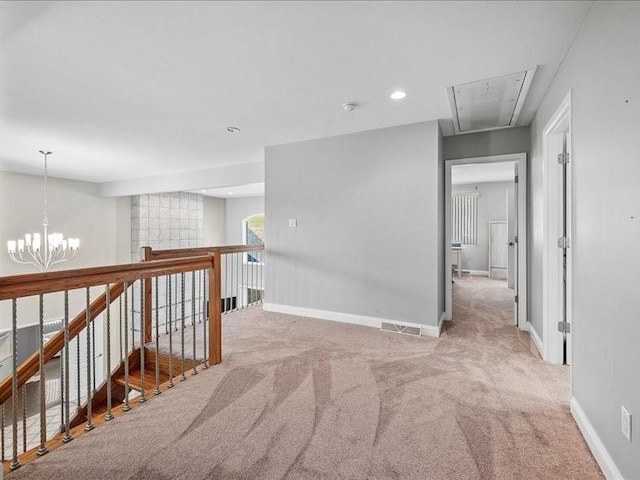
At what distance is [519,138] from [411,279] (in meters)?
2.09

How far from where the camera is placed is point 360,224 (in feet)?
12.0

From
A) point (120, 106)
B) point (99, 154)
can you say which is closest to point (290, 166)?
point (120, 106)

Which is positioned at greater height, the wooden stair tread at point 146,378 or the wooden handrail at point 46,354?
the wooden handrail at point 46,354

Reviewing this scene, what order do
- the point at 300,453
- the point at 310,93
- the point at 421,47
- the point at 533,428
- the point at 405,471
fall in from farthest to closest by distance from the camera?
the point at 310,93, the point at 421,47, the point at 533,428, the point at 300,453, the point at 405,471

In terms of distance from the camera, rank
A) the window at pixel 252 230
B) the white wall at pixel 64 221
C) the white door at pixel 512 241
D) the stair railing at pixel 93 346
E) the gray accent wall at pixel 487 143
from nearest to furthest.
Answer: the stair railing at pixel 93 346 → the gray accent wall at pixel 487 143 → the white door at pixel 512 241 → the white wall at pixel 64 221 → the window at pixel 252 230

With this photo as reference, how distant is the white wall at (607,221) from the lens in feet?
4.06

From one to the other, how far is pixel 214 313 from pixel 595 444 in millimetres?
2511

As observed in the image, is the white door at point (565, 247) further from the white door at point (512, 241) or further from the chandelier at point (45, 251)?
the chandelier at point (45, 251)

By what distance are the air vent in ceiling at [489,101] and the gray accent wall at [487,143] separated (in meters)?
0.12

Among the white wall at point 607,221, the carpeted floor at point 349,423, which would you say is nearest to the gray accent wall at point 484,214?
the carpeted floor at point 349,423

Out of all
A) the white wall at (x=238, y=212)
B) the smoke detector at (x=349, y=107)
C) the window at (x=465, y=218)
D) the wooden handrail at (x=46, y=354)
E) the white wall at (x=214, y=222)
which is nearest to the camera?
the wooden handrail at (x=46, y=354)

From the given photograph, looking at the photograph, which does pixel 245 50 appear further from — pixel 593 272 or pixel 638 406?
pixel 638 406

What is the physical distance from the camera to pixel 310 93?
8.89 feet

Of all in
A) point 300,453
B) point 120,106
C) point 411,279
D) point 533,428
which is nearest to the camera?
point 300,453
